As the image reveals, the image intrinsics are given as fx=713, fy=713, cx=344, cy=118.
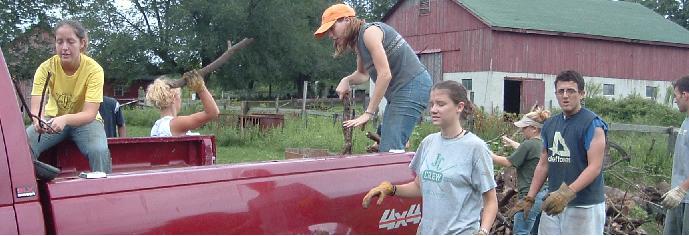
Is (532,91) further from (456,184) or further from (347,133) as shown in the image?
(456,184)

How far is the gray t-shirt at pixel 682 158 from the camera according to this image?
502cm

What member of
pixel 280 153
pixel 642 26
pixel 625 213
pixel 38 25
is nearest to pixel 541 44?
pixel 642 26

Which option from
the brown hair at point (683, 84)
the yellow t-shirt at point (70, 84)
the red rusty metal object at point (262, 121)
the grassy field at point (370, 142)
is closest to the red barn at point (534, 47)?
the red rusty metal object at point (262, 121)

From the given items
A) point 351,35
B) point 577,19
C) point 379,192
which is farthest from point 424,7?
point 379,192

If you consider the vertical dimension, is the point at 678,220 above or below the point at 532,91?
below

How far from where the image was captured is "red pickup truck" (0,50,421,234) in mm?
2525

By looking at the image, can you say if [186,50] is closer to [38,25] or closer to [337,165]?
[38,25]

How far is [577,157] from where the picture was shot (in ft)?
14.1

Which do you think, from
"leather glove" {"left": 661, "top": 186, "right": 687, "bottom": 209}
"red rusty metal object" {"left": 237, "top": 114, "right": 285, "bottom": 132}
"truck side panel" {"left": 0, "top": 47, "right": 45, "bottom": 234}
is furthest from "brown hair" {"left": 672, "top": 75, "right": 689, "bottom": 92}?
"red rusty metal object" {"left": 237, "top": 114, "right": 285, "bottom": 132}

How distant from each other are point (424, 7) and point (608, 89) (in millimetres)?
8989

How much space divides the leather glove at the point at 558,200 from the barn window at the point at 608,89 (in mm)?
28977

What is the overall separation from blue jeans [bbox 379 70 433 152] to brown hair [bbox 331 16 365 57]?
0.42 metres

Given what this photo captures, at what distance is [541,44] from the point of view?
2939 cm

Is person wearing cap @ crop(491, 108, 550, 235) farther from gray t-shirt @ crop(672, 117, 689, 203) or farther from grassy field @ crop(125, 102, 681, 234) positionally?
grassy field @ crop(125, 102, 681, 234)
